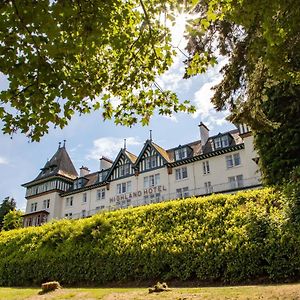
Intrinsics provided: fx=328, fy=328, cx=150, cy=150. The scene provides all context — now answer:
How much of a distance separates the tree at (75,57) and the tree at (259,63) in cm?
101

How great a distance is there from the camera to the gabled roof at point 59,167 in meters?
54.1

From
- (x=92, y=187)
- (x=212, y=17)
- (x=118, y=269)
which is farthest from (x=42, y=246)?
(x=92, y=187)

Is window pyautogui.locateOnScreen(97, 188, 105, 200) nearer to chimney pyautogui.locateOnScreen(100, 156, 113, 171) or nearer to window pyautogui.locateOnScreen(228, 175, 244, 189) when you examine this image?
chimney pyautogui.locateOnScreen(100, 156, 113, 171)

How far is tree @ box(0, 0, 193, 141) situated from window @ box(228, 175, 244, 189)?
29.7 meters

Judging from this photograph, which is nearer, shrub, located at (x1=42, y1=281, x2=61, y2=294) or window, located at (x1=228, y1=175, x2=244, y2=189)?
shrub, located at (x1=42, y1=281, x2=61, y2=294)

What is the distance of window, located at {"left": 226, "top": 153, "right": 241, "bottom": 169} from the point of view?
3787cm

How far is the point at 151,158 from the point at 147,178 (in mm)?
2798

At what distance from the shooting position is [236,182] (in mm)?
35625

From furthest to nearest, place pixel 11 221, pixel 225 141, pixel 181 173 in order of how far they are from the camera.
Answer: pixel 11 221 → pixel 181 173 → pixel 225 141

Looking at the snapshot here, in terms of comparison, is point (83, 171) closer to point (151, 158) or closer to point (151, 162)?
point (151, 158)

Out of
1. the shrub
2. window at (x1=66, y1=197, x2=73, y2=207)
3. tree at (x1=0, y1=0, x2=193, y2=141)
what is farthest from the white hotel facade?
tree at (x1=0, y1=0, x2=193, y2=141)

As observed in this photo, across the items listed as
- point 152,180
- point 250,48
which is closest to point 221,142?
point 152,180

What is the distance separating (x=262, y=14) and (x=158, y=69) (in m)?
2.31

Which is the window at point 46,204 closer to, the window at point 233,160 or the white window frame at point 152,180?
the white window frame at point 152,180
